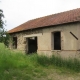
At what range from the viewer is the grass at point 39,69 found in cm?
955

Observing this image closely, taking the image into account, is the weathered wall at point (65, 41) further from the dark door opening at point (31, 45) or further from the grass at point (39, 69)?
the dark door opening at point (31, 45)

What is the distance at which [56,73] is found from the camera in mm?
10711

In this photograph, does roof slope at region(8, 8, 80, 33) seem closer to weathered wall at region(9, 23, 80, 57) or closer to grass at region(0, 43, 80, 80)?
weathered wall at region(9, 23, 80, 57)

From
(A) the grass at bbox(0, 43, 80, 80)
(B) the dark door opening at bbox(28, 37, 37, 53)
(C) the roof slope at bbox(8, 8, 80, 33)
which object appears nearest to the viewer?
(A) the grass at bbox(0, 43, 80, 80)

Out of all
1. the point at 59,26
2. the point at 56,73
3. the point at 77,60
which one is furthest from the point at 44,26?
the point at 56,73

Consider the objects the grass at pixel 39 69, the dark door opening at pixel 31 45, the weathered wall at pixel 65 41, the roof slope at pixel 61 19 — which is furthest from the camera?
the dark door opening at pixel 31 45

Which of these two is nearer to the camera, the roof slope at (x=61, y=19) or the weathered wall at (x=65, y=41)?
the weathered wall at (x=65, y=41)

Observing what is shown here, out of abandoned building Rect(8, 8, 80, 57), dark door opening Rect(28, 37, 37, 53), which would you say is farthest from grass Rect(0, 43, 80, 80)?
dark door opening Rect(28, 37, 37, 53)

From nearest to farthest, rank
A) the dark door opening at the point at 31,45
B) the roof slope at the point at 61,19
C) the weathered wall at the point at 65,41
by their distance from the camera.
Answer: the weathered wall at the point at 65,41
the roof slope at the point at 61,19
the dark door opening at the point at 31,45

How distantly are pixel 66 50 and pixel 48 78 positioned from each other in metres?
3.96

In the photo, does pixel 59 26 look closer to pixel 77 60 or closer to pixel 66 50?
pixel 66 50

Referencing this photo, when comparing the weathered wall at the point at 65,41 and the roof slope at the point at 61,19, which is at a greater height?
the roof slope at the point at 61,19

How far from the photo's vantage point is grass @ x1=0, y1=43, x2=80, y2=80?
955cm

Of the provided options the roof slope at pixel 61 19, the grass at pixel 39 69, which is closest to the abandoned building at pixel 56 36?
the roof slope at pixel 61 19
